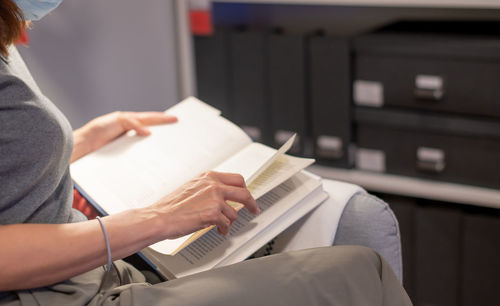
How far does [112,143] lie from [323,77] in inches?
23.8

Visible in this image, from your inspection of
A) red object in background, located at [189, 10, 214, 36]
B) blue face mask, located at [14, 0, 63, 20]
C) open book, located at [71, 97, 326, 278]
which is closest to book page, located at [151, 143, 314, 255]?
open book, located at [71, 97, 326, 278]

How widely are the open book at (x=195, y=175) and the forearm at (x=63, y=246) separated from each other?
6 cm

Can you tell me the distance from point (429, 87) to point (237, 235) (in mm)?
703

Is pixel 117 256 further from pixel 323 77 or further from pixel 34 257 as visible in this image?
pixel 323 77

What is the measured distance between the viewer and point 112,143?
1111mm

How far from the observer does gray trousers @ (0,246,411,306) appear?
75cm

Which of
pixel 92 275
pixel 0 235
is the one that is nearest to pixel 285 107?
pixel 92 275

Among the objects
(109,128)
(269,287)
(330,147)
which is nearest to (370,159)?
(330,147)

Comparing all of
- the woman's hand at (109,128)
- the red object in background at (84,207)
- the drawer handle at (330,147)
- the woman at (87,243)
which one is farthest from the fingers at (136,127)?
the drawer handle at (330,147)

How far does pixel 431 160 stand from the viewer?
57.5 inches

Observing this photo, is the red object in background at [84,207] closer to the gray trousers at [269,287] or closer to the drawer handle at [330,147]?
the gray trousers at [269,287]

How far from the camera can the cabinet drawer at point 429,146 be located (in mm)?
1386

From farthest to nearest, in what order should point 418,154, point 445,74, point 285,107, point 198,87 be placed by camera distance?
point 198,87
point 285,107
point 418,154
point 445,74

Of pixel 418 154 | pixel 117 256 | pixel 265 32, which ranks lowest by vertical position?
pixel 418 154
